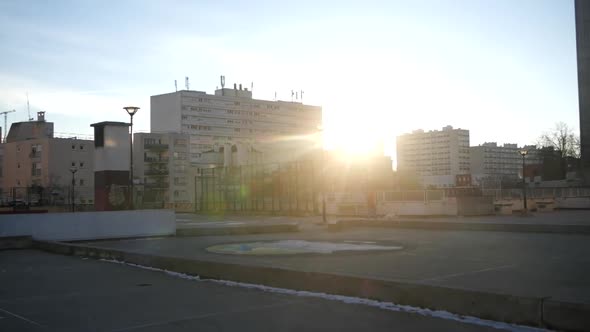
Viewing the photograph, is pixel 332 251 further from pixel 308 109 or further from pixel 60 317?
pixel 308 109

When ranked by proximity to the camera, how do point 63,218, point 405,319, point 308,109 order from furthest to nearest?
point 308,109 < point 63,218 < point 405,319

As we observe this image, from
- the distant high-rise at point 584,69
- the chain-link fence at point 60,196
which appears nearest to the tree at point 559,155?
the distant high-rise at point 584,69

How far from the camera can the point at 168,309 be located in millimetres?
9430

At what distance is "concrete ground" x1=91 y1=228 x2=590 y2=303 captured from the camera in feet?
32.1

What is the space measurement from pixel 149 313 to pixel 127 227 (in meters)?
17.0

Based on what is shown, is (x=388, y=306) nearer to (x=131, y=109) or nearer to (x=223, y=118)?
(x=131, y=109)

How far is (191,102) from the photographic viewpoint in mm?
156500

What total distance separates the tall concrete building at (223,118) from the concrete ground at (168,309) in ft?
435

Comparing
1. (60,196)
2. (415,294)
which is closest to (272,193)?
(60,196)

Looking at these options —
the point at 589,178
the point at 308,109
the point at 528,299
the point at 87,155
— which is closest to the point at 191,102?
the point at 308,109

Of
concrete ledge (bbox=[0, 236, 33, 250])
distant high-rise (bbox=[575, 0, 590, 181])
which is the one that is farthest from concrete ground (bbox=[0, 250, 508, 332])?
distant high-rise (bbox=[575, 0, 590, 181])

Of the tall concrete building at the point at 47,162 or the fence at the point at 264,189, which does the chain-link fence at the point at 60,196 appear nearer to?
the tall concrete building at the point at 47,162

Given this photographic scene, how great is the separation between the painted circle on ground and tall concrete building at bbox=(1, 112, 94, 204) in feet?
244

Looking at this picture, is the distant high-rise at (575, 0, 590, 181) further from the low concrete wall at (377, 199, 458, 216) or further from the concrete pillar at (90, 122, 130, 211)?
the concrete pillar at (90, 122, 130, 211)
